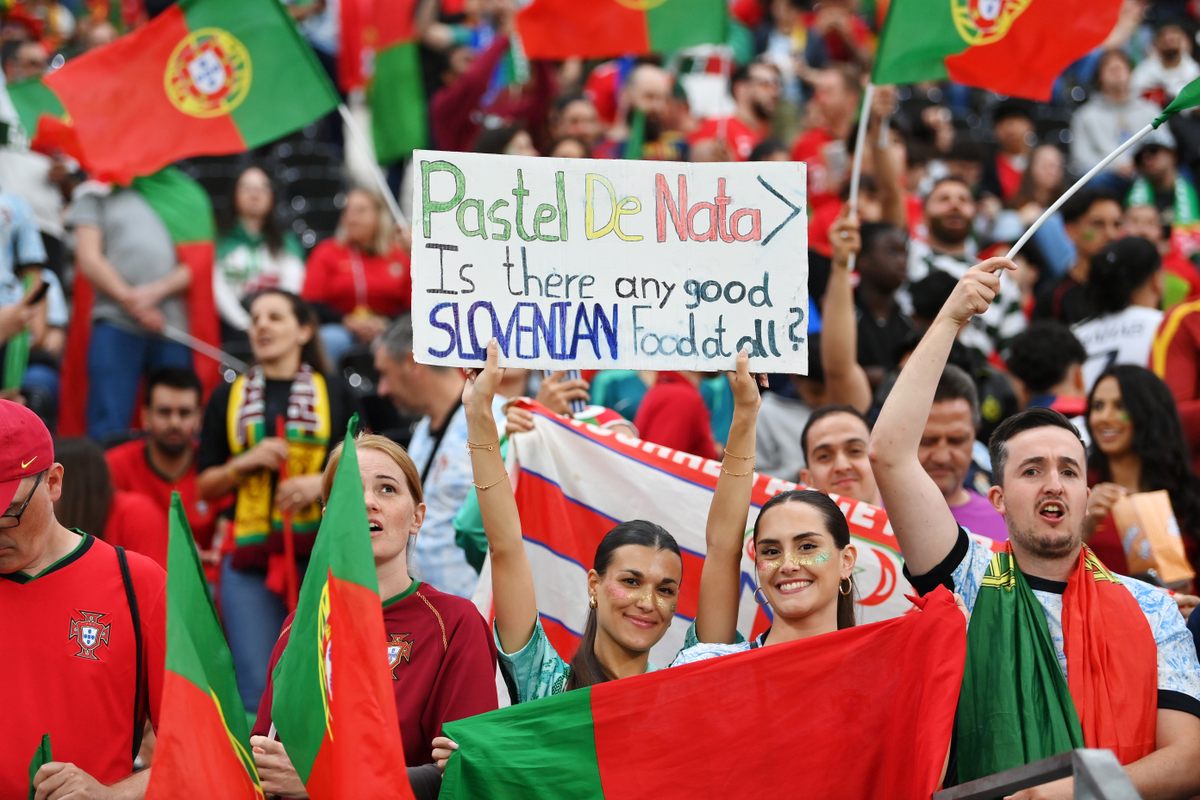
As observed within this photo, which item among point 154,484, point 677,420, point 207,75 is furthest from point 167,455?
point 677,420

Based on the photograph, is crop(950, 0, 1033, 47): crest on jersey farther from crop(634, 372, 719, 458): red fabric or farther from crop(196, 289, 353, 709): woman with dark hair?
crop(196, 289, 353, 709): woman with dark hair

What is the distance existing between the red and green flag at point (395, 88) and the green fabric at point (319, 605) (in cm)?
772

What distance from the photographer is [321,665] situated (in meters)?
4.34

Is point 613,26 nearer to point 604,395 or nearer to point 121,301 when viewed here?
point 604,395

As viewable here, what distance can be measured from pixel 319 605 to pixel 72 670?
716 mm

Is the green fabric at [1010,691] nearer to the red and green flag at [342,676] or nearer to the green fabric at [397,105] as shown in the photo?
the red and green flag at [342,676]

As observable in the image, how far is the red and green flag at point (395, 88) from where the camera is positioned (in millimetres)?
12016

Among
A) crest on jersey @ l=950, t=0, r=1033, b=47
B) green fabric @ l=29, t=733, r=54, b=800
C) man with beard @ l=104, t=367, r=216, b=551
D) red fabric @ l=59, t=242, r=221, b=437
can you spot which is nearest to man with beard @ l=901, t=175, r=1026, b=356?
crest on jersey @ l=950, t=0, r=1033, b=47

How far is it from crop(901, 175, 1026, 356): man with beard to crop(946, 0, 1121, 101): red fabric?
1614mm

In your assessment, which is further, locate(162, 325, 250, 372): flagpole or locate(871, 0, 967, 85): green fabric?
locate(162, 325, 250, 372): flagpole

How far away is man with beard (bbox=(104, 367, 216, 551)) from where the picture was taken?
7.88 metres

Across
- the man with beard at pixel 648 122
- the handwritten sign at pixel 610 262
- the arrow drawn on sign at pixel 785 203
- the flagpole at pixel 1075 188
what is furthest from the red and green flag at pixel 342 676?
the man with beard at pixel 648 122

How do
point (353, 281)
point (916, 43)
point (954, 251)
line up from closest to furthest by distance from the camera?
point (916, 43)
point (954, 251)
point (353, 281)

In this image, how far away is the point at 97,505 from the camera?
6.80 meters
